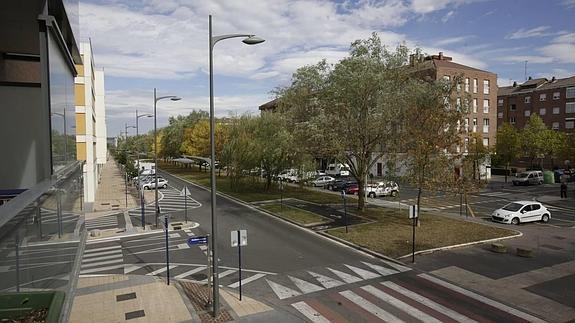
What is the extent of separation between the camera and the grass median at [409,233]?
749 inches

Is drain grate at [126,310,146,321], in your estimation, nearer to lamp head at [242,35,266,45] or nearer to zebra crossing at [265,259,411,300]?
zebra crossing at [265,259,411,300]

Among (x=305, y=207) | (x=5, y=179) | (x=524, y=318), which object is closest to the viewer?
(x=5, y=179)

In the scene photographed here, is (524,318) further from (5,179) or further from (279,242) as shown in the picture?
(5,179)

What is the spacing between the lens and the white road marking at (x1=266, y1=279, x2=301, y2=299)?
1331 centimetres

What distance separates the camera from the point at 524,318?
1136 centimetres

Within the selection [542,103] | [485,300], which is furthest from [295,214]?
[542,103]

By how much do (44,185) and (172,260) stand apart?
51.3 feet

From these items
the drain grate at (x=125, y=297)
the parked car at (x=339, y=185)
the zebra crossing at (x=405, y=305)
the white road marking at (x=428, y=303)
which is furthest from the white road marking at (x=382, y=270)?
the parked car at (x=339, y=185)

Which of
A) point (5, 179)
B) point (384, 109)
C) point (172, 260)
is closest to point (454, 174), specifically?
point (384, 109)

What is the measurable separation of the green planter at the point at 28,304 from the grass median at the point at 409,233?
52.8ft

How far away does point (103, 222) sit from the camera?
26.8 m

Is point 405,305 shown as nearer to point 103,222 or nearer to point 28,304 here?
point 28,304

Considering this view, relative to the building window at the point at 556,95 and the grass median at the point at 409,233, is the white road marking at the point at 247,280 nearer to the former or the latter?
the grass median at the point at 409,233

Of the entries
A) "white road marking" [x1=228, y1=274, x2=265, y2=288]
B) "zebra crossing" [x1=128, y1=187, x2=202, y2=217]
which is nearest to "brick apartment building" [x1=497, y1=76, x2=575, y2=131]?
"zebra crossing" [x1=128, y1=187, x2=202, y2=217]
